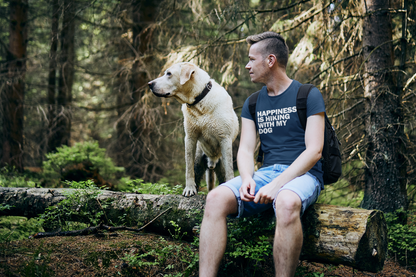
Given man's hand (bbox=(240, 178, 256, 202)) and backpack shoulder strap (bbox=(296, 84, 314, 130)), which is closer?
man's hand (bbox=(240, 178, 256, 202))

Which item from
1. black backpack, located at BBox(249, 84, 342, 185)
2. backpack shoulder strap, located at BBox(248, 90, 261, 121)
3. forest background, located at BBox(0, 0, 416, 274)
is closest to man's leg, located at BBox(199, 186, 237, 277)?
backpack shoulder strap, located at BBox(248, 90, 261, 121)

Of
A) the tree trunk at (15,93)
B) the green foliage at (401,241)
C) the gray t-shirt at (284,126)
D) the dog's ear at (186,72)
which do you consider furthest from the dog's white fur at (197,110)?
the tree trunk at (15,93)

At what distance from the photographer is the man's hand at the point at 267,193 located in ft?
8.38

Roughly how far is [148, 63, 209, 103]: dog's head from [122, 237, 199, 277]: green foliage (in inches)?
70.8

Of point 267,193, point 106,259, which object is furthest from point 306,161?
point 106,259

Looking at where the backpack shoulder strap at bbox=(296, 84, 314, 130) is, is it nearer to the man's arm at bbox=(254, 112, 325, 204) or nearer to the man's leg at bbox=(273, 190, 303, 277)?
the man's arm at bbox=(254, 112, 325, 204)

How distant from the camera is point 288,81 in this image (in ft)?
9.91

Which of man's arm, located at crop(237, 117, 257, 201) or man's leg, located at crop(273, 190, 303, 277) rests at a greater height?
man's arm, located at crop(237, 117, 257, 201)

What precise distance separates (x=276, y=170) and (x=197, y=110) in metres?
1.46

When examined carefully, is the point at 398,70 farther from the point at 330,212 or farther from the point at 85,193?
the point at 85,193

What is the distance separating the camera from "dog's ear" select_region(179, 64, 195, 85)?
3.76 metres

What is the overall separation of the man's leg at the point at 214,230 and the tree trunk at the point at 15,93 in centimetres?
908

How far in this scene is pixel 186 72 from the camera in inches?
149

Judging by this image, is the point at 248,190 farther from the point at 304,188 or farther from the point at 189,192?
the point at 189,192
